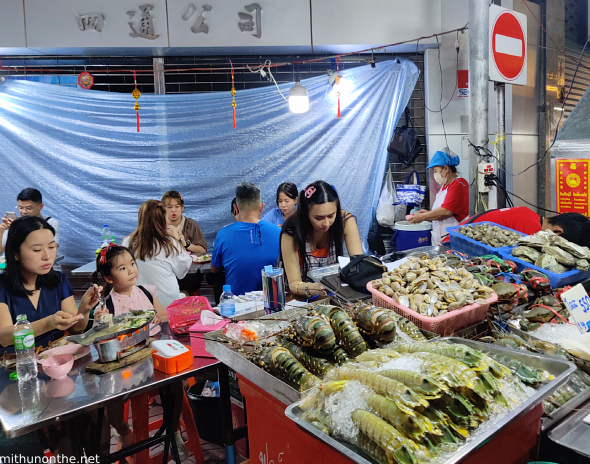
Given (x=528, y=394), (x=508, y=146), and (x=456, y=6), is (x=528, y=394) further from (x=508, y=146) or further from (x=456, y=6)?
(x=456, y=6)

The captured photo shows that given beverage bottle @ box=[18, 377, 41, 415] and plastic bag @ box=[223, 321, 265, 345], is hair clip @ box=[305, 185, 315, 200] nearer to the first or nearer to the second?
plastic bag @ box=[223, 321, 265, 345]

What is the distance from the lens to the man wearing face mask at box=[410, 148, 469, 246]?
16.4ft

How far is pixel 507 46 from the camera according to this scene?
4.34 m

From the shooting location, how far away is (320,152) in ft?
19.1

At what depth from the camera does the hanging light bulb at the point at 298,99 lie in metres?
5.36

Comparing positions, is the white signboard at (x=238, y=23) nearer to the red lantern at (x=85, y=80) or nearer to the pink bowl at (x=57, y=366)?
the red lantern at (x=85, y=80)

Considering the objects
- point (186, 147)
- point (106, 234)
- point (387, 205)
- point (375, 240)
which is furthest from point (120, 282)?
point (387, 205)

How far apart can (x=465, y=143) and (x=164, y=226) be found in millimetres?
4339

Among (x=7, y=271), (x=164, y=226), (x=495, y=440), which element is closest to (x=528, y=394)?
(x=495, y=440)

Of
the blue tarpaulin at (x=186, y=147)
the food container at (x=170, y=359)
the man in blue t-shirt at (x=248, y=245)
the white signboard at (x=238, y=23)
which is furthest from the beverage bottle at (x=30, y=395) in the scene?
the white signboard at (x=238, y=23)

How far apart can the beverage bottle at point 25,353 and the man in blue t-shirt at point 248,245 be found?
1817 millimetres

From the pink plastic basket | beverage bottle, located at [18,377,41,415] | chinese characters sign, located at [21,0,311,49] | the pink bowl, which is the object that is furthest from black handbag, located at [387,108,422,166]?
beverage bottle, located at [18,377,41,415]

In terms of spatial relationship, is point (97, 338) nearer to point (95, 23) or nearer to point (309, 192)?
point (309, 192)

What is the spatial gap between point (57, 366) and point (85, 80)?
4764mm
